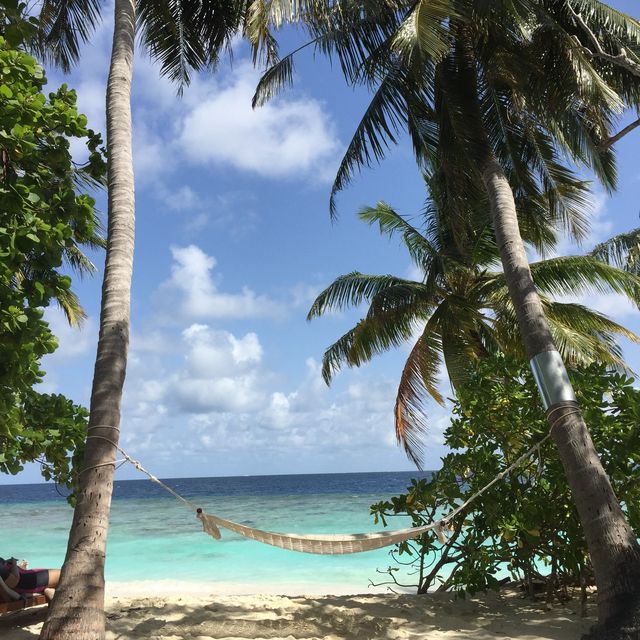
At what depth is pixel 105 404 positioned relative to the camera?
3.60 meters

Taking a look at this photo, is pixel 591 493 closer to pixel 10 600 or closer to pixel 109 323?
pixel 109 323

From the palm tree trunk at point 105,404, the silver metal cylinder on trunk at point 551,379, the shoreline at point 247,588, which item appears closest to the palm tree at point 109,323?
the palm tree trunk at point 105,404

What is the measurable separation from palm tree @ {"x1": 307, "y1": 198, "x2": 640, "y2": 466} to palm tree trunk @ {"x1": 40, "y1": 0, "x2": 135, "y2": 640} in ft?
19.7

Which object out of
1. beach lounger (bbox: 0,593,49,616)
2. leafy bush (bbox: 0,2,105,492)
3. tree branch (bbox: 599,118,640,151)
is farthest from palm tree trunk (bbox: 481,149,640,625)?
beach lounger (bbox: 0,593,49,616)

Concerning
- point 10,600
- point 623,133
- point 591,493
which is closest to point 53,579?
point 10,600

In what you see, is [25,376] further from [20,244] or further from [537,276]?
[537,276]

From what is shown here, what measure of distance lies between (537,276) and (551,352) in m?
5.28

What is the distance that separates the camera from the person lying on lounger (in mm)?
4246

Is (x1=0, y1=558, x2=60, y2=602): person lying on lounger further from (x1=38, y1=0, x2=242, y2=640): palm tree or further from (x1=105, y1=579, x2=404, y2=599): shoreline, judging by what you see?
(x1=105, y1=579, x2=404, y2=599): shoreline

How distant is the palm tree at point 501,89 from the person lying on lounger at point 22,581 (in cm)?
383

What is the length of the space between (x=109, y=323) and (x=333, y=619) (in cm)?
248

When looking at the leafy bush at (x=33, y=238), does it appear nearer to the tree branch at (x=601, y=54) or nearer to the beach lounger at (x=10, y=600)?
the beach lounger at (x=10, y=600)

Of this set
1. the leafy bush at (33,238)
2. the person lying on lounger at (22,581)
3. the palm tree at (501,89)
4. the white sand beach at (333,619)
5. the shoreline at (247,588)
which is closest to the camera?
the leafy bush at (33,238)

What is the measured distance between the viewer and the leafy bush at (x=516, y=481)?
4.25 meters
